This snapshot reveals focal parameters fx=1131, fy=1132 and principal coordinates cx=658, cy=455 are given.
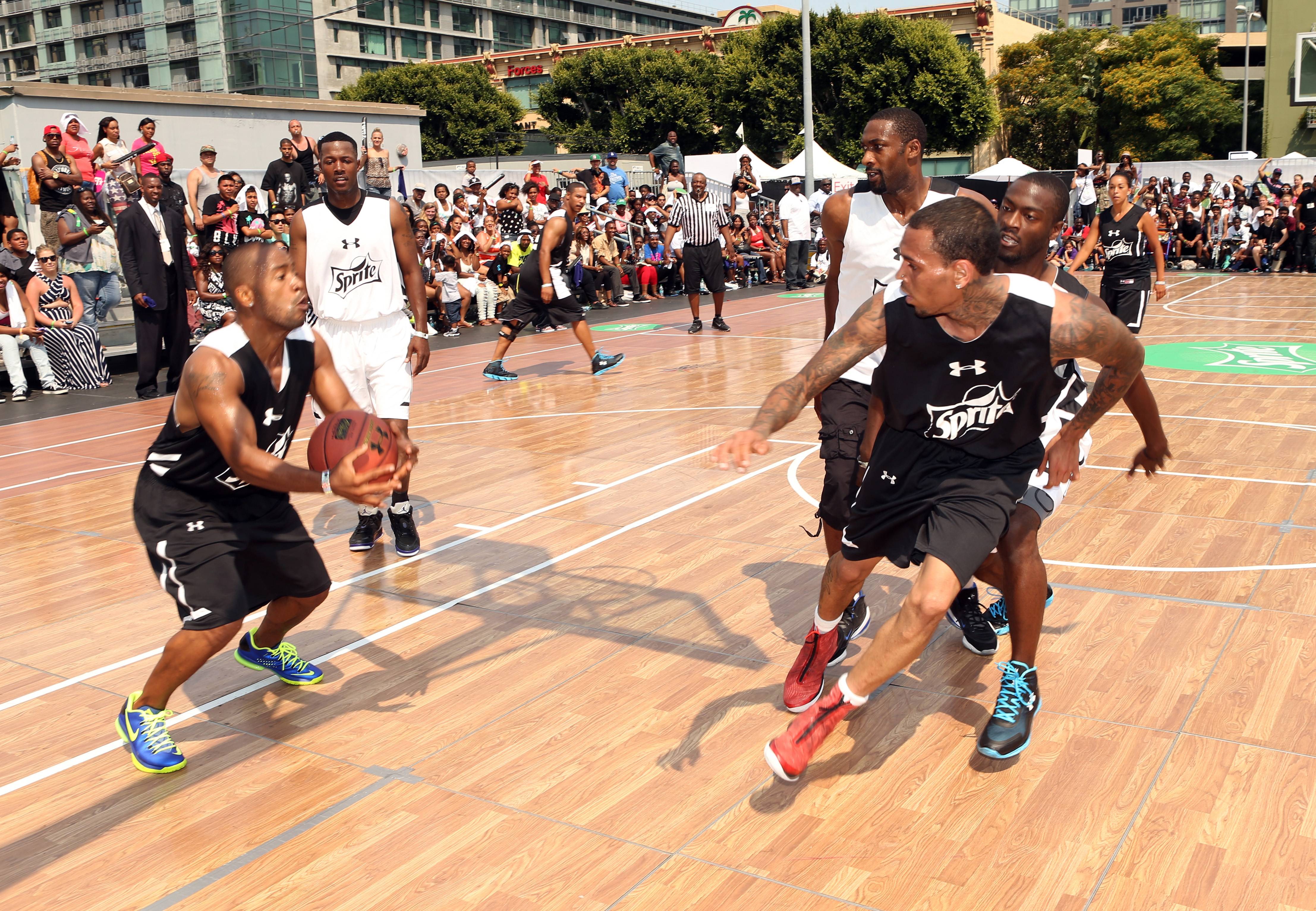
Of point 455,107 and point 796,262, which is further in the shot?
point 455,107

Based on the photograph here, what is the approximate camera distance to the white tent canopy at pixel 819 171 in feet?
103

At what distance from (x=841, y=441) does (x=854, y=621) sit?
0.78 m

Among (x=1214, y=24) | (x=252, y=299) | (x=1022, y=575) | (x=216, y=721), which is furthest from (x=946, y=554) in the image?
(x=1214, y=24)

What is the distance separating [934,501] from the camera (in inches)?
134

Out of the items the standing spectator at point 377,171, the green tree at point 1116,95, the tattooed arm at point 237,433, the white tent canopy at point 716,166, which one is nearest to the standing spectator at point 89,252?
the standing spectator at point 377,171

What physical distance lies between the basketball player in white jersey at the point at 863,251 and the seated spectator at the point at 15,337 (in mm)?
9531

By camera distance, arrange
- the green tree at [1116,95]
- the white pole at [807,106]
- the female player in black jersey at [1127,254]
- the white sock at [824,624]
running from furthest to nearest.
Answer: the green tree at [1116,95] → the white pole at [807,106] → the female player in black jersey at [1127,254] → the white sock at [824,624]

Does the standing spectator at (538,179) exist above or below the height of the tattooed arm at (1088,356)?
above

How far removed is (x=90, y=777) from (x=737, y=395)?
7064 mm

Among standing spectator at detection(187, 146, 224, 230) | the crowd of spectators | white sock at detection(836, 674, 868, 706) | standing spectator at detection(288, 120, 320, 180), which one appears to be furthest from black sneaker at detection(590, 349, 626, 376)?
the crowd of spectators

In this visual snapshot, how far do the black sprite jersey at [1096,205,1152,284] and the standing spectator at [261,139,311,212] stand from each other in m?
9.36

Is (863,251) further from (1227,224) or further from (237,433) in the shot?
(1227,224)

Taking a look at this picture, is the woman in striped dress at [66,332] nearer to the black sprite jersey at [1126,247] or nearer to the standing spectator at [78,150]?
the standing spectator at [78,150]

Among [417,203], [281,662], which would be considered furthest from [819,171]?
[281,662]
